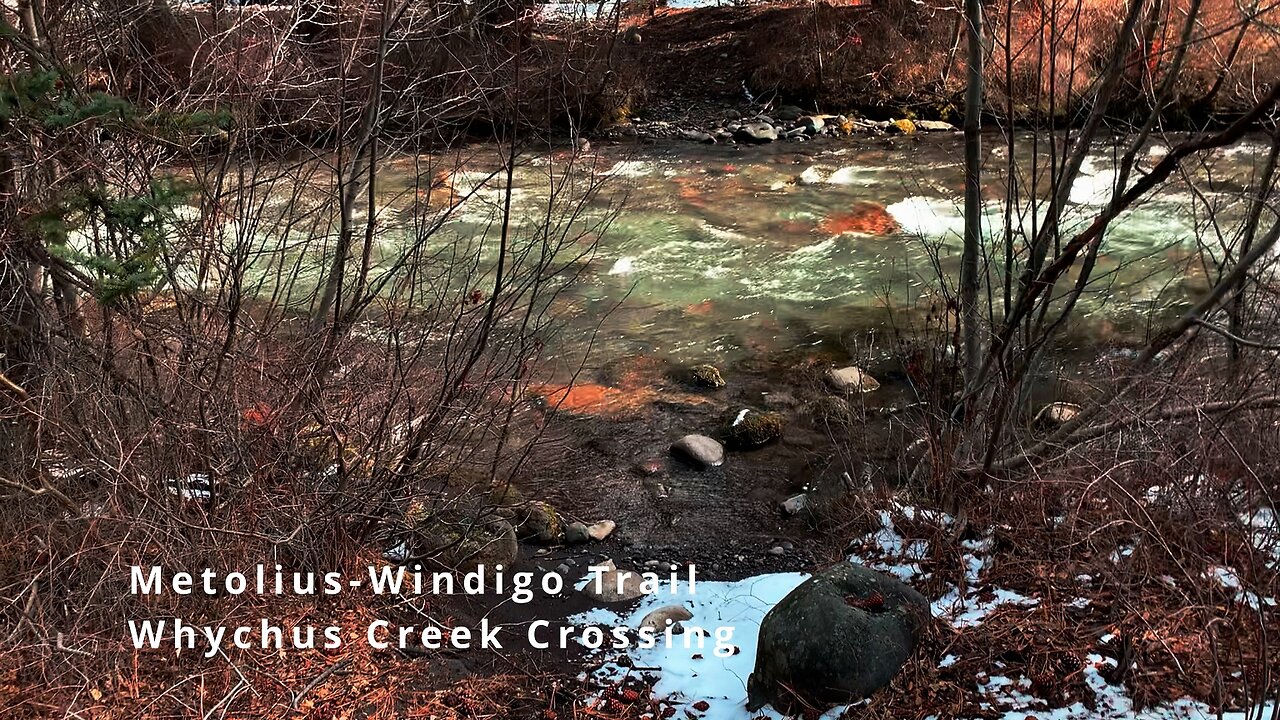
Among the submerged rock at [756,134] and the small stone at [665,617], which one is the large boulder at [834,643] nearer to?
the small stone at [665,617]

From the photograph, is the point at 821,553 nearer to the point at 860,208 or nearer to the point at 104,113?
the point at 104,113

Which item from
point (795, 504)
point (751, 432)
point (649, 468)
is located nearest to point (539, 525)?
point (649, 468)

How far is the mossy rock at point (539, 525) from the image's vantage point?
6.07 metres

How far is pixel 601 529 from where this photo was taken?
20.3 feet

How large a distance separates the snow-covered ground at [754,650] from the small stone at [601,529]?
848 mm

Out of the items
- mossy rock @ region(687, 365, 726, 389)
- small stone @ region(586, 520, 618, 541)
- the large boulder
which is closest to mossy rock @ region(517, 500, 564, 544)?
small stone @ region(586, 520, 618, 541)

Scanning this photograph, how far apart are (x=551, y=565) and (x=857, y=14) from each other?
1471 cm

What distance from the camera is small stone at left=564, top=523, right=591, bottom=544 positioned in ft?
19.9

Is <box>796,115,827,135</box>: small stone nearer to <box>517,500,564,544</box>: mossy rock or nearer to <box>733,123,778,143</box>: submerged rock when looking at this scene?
<box>733,123,778,143</box>: submerged rock

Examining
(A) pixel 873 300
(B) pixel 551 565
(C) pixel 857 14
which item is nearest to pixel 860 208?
(A) pixel 873 300

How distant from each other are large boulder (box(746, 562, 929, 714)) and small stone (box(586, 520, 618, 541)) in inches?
82.8

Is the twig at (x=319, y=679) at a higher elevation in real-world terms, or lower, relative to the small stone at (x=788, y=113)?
lower

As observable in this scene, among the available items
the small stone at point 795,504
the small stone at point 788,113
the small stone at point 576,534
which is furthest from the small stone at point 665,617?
the small stone at point 788,113

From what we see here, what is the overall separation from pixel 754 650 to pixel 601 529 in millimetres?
1854
